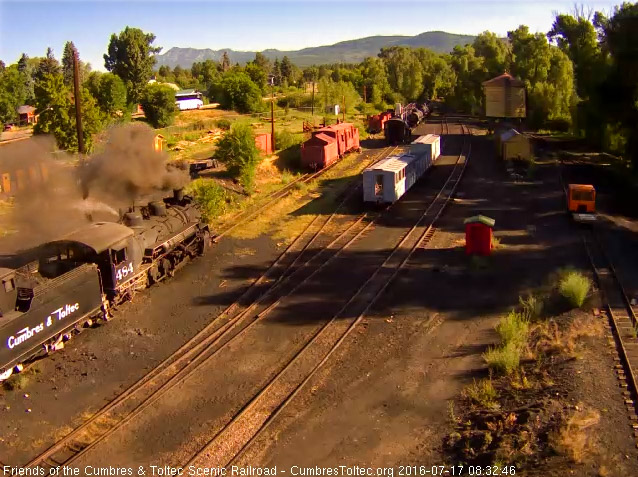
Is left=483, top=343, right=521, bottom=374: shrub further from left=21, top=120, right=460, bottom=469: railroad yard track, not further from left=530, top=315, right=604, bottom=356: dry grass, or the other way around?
left=21, top=120, right=460, bottom=469: railroad yard track

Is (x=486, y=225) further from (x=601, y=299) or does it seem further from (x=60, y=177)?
(x=60, y=177)

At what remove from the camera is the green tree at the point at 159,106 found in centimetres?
5719

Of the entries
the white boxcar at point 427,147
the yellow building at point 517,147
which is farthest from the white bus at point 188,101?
the yellow building at point 517,147

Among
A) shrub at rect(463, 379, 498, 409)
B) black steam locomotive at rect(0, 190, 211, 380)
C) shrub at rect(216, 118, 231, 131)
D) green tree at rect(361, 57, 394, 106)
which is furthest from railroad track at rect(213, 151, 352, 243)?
green tree at rect(361, 57, 394, 106)

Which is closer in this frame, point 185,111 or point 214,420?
point 214,420

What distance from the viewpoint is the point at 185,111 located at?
7281 centimetres

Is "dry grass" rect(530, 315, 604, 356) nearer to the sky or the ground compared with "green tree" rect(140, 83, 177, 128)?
nearer to the ground

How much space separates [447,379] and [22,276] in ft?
33.5

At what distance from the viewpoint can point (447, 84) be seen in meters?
103

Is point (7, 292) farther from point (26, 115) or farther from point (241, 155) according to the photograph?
point (26, 115)

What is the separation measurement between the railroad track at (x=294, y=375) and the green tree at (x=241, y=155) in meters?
12.5

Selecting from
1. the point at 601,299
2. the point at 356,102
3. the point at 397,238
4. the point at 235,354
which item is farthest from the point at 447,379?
the point at 356,102

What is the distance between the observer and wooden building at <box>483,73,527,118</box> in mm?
59812

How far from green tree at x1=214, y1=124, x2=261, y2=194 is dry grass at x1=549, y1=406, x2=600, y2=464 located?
926 inches
